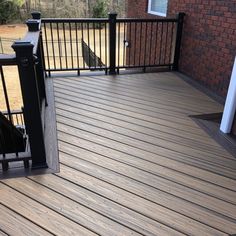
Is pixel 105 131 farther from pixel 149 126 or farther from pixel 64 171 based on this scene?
pixel 64 171

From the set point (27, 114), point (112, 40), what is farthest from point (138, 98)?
point (27, 114)

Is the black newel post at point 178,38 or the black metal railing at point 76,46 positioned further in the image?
the black newel post at point 178,38

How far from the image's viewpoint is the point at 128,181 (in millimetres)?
2031

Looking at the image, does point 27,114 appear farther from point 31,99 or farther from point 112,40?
point 112,40

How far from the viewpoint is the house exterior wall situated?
3.41 m

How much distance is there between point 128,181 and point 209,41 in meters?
2.67

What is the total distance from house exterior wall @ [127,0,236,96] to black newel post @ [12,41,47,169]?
8.42 feet

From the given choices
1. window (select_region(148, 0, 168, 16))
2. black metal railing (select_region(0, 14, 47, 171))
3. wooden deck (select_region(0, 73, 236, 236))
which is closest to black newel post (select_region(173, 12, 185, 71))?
window (select_region(148, 0, 168, 16))

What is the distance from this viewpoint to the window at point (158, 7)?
5.37 metres

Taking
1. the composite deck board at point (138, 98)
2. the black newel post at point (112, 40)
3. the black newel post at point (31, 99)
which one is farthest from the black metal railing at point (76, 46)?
the black newel post at point (31, 99)

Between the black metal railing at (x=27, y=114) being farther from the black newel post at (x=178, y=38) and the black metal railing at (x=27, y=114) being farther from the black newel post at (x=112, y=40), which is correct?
the black newel post at (x=178, y=38)

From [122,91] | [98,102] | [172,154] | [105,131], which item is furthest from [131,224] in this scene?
[122,91]

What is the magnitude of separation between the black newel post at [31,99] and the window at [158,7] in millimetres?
4193

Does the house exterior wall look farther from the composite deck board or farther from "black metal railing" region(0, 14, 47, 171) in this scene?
"black metal railing" region(0, 14, 47, 171)
